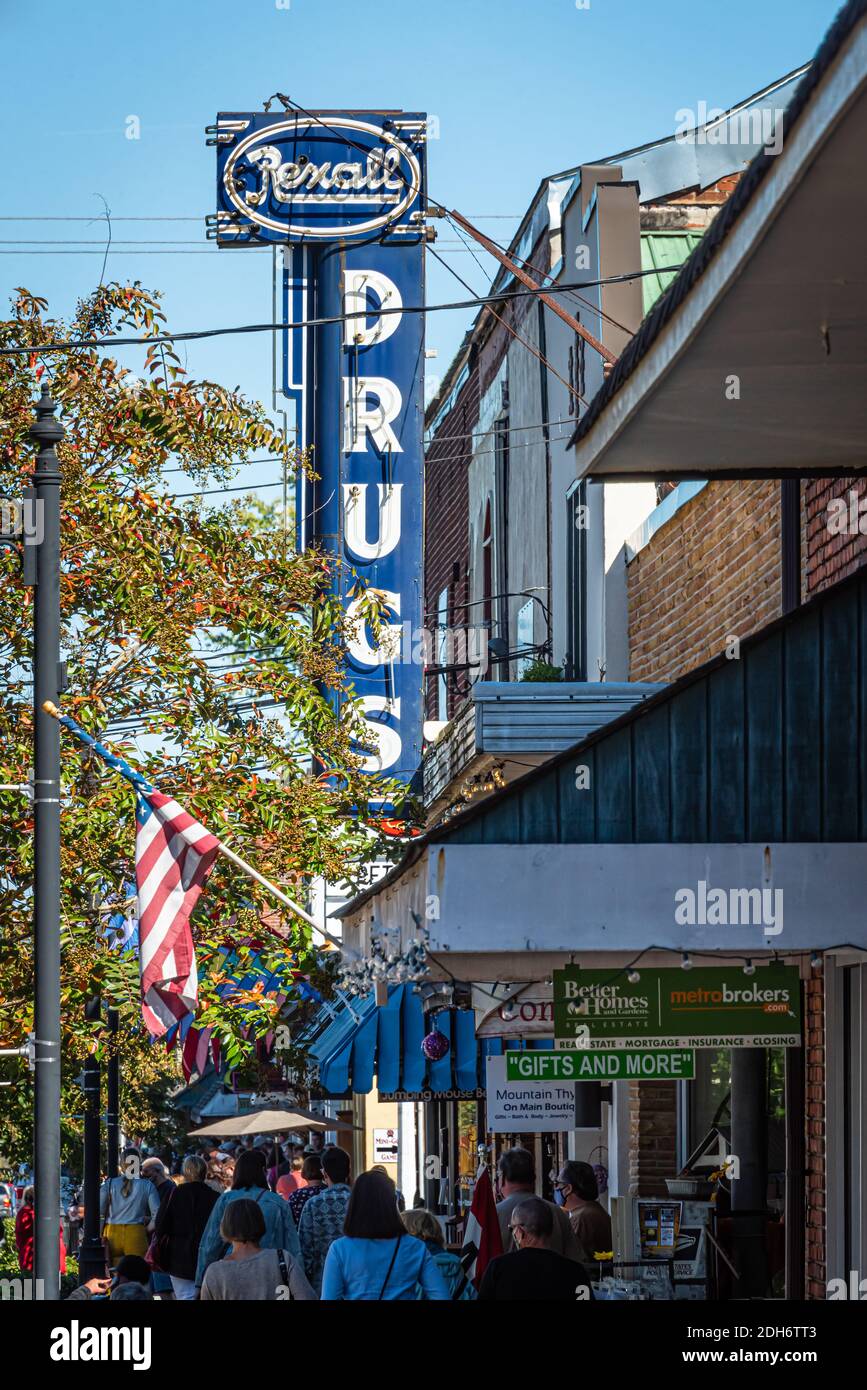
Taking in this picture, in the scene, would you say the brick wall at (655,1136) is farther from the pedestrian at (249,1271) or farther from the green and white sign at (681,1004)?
the pedestrian at (249,1271)

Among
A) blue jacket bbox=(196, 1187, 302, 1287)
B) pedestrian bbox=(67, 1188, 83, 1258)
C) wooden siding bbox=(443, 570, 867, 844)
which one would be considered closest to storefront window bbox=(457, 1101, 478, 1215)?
pedestrian bbox=(67, 1188, 83, 1258)

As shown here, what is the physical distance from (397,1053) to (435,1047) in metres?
0.43

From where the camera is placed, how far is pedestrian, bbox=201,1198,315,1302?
974 centimetres

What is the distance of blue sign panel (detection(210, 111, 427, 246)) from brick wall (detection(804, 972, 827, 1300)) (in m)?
17.2

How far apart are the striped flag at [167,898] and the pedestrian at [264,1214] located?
1.13 meters

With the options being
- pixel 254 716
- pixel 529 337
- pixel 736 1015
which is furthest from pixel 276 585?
pixel 529 337

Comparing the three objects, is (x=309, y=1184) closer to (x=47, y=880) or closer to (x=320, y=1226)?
(x=320, y=1226)

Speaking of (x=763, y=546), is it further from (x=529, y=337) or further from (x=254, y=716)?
(x=529, y=337)

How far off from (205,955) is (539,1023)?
8.28ft

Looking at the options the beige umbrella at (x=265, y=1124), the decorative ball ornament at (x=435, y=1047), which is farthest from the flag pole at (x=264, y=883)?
the beige umbrella at (x=265, y=1124)

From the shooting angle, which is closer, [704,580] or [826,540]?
[826,540]

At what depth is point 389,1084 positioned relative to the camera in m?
17.3

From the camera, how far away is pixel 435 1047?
1748 centimetres

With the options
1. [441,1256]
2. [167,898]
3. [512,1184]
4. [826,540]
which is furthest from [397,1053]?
[826,540]
